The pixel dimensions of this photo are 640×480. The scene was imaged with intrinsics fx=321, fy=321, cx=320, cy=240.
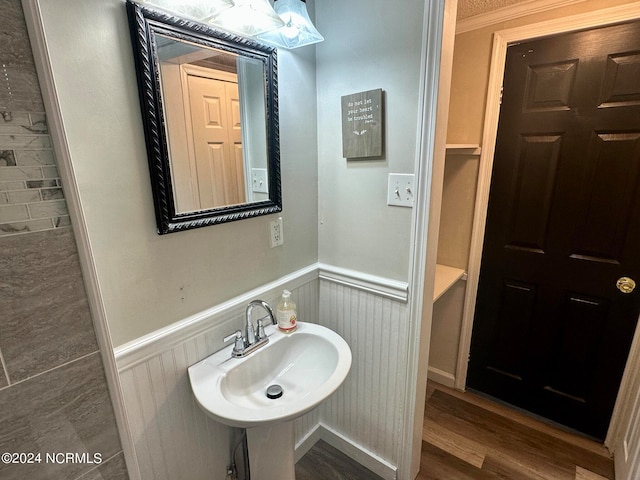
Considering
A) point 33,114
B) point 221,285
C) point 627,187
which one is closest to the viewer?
point 33,114

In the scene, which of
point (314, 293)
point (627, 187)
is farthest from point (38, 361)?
point (627, 187)

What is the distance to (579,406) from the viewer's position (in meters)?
1.76

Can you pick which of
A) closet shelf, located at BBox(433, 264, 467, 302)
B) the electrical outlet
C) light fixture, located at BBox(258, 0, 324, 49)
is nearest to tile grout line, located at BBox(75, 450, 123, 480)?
the electrical outlet

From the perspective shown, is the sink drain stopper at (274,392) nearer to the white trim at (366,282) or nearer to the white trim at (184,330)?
the white trim at (184,330)

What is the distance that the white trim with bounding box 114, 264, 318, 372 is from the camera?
0.93 metres

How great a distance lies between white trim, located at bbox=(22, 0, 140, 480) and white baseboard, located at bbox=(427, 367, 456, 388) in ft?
6.59

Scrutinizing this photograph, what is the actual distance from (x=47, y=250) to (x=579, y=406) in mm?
2414

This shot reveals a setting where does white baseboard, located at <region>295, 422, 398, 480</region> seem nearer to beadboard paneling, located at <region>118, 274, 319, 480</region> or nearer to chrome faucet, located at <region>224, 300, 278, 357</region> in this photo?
beadboard paneling, located at <region>118, 274, 319, 480</region>

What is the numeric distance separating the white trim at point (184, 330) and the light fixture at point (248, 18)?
92 centimetres

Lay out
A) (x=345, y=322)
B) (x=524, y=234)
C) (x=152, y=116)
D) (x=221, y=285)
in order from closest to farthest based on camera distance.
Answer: (x=152, y=116) < (x=221, y=285) < (x=345, y=322) < (x=524, y=234)

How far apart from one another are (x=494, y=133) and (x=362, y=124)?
3.03 feet

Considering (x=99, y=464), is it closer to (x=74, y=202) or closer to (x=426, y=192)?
(x=74, y=202)

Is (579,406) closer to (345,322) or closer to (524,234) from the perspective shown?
(524,234)

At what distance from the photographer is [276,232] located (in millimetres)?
1341
